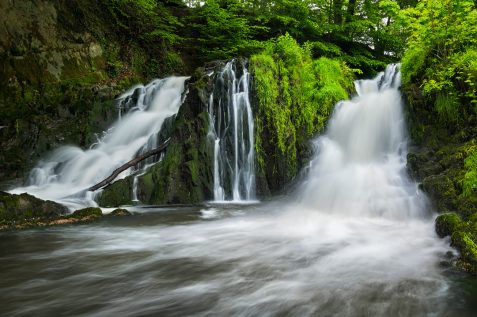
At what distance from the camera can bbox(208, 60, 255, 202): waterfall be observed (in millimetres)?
9062

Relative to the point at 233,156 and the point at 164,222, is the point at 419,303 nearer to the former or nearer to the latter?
the point at 164,222

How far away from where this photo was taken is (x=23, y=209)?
6.79 m

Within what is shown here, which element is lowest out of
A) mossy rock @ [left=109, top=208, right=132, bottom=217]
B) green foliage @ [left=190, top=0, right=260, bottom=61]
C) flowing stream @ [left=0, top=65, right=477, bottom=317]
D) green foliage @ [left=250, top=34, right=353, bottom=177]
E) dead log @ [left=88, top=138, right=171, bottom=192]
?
flowing stream @ [left=0, top=65, right=477, bottom=317]

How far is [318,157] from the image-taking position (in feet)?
31.2

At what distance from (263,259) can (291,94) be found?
6.06 m

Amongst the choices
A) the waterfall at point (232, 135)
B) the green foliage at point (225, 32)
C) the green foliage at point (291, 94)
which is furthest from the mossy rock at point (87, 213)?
the green foliage at point (225, 32)

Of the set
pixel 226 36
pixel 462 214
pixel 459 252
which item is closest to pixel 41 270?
pixel 459 252

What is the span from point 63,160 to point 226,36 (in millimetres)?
7788

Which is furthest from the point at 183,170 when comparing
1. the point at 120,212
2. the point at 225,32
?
the point at 225,32

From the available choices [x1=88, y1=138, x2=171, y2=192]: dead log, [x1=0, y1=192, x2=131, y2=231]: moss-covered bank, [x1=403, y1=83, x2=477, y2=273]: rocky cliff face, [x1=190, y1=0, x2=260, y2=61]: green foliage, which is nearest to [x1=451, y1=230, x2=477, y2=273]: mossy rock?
[x1=403, y1=83, x2=477, y2=273]: rocky cliff face

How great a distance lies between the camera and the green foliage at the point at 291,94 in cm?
952

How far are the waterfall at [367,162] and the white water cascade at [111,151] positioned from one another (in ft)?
14.8

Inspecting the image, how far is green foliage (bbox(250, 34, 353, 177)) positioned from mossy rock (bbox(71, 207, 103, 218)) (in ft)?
13.2

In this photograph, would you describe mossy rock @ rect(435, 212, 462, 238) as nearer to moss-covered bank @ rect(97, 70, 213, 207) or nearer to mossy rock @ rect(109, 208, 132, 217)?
moss-covered bank @ rect(97, 70, 213, 207)
